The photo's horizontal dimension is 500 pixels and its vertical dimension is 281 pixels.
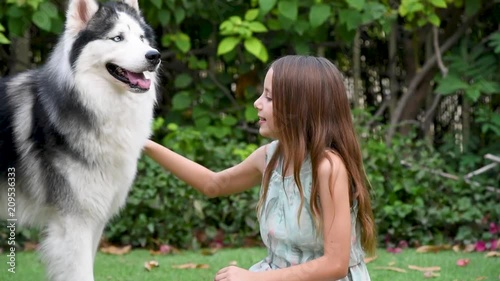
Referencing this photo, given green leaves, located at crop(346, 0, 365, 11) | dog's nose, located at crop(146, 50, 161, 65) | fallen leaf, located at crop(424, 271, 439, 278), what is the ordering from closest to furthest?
dog's nose, located at crop(146, 50, 161, 65), fallen leaf, located at crop(424, 271, 439, 278), green leaves, located at crop(346, 0, 365, 11)

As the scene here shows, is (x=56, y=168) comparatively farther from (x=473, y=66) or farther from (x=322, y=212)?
(x=473, y=66)

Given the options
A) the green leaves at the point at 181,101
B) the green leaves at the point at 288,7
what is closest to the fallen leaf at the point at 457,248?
the green leaves at the point at 288,7

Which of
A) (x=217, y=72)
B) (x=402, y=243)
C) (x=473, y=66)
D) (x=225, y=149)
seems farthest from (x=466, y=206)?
(x=217, y=72)

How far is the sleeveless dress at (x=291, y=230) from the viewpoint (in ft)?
9.64

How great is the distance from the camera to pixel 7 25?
19.8 feet

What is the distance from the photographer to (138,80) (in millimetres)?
3840

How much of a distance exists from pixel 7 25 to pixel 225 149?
175 cm

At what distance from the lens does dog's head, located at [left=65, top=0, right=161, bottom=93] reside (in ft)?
12.4

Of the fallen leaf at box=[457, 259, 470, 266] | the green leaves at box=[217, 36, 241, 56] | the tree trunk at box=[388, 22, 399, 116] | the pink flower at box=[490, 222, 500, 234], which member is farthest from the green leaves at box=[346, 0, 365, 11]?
the fallen leaf at box=[457, 259, 470, 266]

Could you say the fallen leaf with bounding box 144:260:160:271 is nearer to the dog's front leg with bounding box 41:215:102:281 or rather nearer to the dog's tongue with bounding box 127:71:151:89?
the dog's front leg with bounding box 41:215:102:281

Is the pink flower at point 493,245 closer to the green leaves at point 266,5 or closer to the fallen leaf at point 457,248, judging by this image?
the fallen leaf at point 457,248

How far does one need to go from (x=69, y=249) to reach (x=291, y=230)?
1290 millimetres

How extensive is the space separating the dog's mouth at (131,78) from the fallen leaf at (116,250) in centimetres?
203

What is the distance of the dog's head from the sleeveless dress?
977 millimetres
